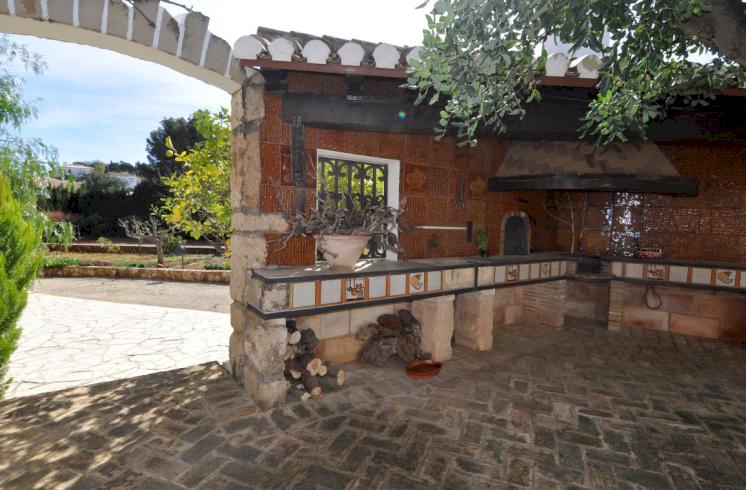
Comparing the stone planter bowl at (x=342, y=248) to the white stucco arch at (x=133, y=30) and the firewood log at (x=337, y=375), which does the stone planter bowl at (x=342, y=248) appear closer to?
the firewood log at (x=337, y=375)

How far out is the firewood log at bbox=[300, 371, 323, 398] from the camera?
389 centimetres

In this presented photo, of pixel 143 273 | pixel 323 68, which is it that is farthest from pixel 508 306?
pixel 143 273

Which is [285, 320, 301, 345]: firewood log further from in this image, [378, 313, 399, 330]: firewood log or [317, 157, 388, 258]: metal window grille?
[317, 157, 388, 258]: metal window grille

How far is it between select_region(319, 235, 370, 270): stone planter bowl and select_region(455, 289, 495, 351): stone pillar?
7.26 feet

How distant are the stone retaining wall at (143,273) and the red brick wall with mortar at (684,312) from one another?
383 inches

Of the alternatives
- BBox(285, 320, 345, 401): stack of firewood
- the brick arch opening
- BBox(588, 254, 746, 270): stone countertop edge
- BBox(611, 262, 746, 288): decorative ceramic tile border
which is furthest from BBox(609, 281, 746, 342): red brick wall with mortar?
BBox(285, 320, 345, 401): stack of firewood

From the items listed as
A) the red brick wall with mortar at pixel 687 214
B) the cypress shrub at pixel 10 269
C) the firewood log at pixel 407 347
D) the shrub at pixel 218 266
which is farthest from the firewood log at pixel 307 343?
the shrub at pixel 218 266

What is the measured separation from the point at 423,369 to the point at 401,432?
4.00 feet

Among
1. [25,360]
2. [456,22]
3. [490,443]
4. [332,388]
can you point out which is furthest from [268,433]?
[25,360]

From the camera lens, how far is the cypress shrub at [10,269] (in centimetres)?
353

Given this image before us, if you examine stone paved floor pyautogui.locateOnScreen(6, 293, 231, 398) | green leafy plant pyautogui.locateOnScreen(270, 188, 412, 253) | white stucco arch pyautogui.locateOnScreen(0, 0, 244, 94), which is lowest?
stone paved floor pyautogui.locateOnScreen(6, 293, 231, 398)

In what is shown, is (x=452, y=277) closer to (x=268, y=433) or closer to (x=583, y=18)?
(x=268, y=433)

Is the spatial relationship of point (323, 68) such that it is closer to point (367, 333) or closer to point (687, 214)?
point (367, 333)

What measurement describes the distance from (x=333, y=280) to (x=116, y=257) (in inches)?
543
